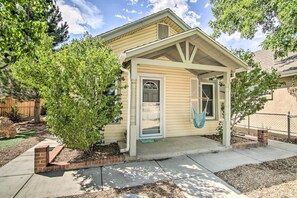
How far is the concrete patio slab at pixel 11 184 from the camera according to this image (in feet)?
9.41

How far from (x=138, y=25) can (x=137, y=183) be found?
5.45 m

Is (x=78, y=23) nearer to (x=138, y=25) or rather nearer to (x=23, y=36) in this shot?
(x=138, y=25)

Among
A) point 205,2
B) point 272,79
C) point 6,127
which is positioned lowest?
point 6,127

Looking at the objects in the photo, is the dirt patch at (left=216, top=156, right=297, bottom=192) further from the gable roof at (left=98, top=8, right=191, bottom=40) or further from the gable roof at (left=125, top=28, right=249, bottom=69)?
the gable roof at (left=98, top=8, right=191, bottom=40)

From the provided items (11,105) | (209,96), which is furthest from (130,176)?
(11,105)

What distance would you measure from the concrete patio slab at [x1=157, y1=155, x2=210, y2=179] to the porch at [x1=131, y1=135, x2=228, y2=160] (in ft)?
0.96

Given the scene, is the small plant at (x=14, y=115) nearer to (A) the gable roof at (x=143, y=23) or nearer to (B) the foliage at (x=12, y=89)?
(B) the foliage at (x=12, y=89)

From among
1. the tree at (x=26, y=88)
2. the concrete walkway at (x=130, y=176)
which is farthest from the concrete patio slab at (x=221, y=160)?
the tree at (x=26, y=88)

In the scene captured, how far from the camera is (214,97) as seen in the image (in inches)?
288

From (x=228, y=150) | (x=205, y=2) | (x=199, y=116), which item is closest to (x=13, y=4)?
(x=199, y=116)

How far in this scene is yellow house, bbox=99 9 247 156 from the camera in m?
5.23

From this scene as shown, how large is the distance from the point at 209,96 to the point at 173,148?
10.9 feet

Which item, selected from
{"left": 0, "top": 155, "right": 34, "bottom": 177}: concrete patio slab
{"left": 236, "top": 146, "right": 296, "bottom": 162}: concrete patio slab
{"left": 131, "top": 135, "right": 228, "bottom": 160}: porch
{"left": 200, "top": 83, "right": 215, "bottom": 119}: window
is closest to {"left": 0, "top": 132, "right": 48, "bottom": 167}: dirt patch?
{"left": 0, "top": 155, "right": 34, "bottom": 177}: concrete patio slab

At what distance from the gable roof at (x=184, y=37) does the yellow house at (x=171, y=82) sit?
0.03 meters
